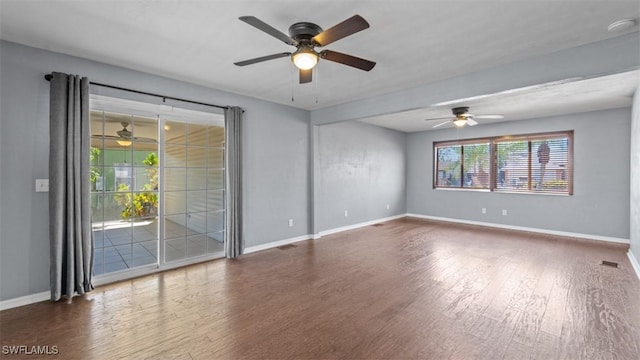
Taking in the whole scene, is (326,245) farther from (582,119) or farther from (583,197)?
(582,119)

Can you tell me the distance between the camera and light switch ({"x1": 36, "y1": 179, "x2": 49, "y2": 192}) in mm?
2959

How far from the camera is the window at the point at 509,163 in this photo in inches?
241

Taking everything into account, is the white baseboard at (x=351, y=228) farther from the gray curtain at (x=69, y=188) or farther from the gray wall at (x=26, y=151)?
the gray curtain at (x=69, y=188)

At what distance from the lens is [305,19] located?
236cm

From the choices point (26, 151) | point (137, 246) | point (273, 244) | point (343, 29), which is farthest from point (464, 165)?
point (26, 151)

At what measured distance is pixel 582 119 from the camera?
574 centimetres

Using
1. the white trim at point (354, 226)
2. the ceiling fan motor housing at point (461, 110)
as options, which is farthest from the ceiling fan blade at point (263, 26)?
the white trim at point (354, 226)

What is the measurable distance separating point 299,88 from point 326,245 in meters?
2.85

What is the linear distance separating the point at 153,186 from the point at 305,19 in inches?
121

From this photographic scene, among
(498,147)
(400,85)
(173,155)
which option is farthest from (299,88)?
(498,147)

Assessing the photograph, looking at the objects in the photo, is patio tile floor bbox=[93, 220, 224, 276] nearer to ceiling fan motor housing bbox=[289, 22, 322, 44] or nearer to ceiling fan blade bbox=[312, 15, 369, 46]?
ceiling fan motor housing bbox=[289, 22, 322, 44]

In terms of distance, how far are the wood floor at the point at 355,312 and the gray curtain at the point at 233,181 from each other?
32cm

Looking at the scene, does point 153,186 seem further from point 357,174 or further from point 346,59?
point 357,174

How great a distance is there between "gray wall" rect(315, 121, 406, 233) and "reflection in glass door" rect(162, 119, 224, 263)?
81.3 inches
